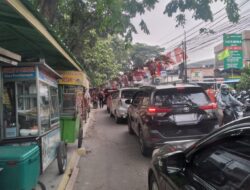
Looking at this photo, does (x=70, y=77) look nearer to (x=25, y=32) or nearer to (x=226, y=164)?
(x=25, y=32)

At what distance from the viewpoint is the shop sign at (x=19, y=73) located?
590cm

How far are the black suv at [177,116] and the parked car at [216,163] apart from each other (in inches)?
160

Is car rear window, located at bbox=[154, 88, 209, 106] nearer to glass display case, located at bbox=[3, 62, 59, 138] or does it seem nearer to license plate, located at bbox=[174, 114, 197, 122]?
license plate, located at bbox=[174, 114, 197, 122]

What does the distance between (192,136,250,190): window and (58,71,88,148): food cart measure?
580 cm

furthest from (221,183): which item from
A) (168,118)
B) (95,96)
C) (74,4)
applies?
(95,96)

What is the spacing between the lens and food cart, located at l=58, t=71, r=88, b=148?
28.4ft

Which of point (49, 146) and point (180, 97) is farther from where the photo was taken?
point (180, 97)

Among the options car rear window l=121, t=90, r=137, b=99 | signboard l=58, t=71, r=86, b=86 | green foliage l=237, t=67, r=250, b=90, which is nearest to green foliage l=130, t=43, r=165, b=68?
green foliage l=237, t=67, r=250, b=90

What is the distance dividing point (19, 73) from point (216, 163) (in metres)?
4.06

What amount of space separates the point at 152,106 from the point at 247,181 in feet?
18.5

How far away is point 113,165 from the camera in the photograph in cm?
806

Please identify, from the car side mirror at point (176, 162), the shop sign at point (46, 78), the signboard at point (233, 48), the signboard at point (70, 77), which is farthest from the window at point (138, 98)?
the signboard at point (233, 48)

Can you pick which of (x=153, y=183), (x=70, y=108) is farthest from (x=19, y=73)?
(x=70, y=108)

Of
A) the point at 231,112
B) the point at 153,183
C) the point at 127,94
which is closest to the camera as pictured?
the point at 153,183
